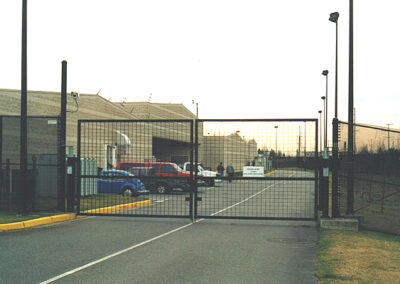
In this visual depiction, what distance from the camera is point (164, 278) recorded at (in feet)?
23.7

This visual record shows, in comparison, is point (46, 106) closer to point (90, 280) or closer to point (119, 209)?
point (119, 209)

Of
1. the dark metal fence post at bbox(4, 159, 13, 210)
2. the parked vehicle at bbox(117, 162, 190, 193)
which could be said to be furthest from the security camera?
the dark metal fence post at bbox(4, 159, 13, 210)

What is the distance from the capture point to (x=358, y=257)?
8.80 meters

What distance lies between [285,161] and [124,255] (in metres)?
6.41

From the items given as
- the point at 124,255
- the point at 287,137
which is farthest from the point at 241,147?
the point at 124,255

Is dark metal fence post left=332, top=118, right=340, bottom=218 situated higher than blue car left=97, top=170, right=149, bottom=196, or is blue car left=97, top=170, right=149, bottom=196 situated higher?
dark metal fence post left=332, top=118, right=340, bottom=218

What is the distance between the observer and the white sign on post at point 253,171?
14.1 metres

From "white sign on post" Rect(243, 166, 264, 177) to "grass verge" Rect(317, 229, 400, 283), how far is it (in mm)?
2660

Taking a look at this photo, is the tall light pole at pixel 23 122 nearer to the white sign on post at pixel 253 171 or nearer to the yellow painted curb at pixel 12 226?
the yellow painted curb at pixel 12 226

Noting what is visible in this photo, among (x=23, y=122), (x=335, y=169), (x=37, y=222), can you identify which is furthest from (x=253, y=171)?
(x=23, y=122)

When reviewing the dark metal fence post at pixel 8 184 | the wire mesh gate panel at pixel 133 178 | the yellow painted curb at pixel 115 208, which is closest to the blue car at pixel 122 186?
the wire mesh gate panel at pixel 133 178

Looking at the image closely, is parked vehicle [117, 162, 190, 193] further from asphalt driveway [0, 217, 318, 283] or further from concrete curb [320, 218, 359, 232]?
concrete curb [320, 218, 359, 232]

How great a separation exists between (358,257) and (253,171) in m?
5.59

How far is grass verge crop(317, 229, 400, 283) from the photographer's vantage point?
7340 mm
